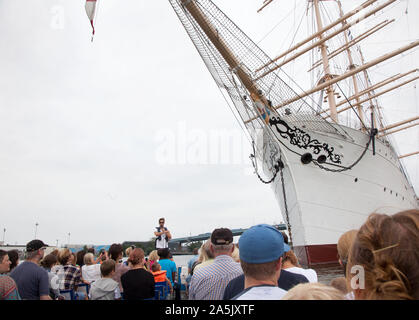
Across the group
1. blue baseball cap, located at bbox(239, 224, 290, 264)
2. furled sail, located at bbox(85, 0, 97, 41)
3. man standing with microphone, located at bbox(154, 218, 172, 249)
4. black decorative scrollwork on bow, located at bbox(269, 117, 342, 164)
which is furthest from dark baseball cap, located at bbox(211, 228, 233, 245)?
black decorative scrollwork on bow, located at bbox(269, 117, 342, 164)

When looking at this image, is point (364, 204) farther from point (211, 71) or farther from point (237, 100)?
point (211, 71)

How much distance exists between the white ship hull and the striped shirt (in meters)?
7.68

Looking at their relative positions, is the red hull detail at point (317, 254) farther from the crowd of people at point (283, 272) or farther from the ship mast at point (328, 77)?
the ship mast at point (328, 77)

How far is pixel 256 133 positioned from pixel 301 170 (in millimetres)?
2700

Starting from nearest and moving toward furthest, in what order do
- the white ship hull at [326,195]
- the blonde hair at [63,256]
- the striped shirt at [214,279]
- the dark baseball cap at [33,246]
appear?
the striped shirt at [214,279]
the dark baseball cap at [33,246]
the blonde hair at [63,256]
the white ship hull at [326,195]

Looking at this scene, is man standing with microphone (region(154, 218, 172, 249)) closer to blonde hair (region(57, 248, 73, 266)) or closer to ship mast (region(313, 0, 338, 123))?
blonde hair (region(57, 248, 73, 266))

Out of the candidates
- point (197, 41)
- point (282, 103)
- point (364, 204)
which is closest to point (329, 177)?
point (364, 204)

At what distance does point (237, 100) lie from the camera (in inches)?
406

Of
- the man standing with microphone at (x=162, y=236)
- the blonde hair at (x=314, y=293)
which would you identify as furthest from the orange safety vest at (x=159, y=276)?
the blonde hair at (x=314, y=293)

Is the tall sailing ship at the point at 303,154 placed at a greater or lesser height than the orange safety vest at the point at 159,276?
greater

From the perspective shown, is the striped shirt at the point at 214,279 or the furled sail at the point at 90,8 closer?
the striped shirt at the point at 214,279

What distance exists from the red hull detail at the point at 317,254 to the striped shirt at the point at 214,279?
302 inches

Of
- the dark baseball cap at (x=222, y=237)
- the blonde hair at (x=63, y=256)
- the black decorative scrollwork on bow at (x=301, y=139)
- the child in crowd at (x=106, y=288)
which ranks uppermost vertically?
the black decorative scrollwork on bow at (x=301, y=139)

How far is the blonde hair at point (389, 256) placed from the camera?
0.87 meters
